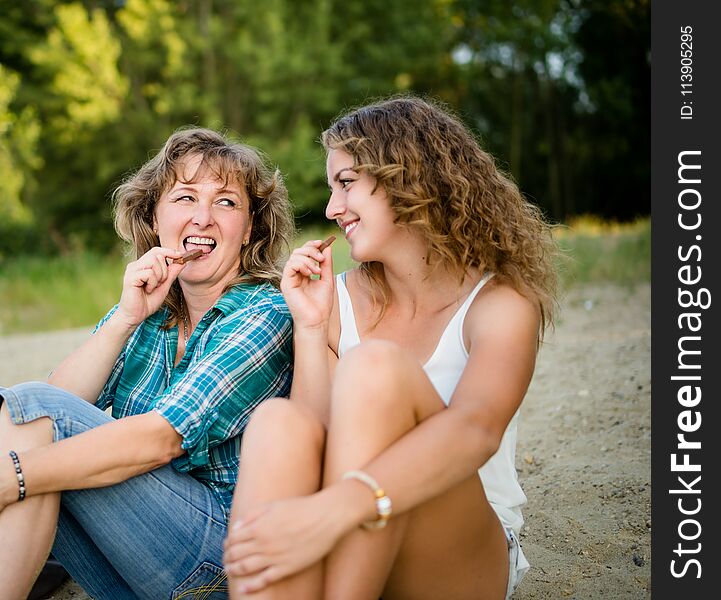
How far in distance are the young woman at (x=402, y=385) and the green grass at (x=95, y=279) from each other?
576 centimetres

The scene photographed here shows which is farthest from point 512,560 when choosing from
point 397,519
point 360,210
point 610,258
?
point 610,258

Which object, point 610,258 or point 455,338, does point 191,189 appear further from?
point 610,258

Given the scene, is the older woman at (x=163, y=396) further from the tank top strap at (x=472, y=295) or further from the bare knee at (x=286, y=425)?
the tank top strap at (x=472, y=295)

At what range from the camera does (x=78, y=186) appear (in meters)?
17.2

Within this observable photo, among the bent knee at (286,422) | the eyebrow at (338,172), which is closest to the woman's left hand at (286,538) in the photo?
the bent knee at (286,422)

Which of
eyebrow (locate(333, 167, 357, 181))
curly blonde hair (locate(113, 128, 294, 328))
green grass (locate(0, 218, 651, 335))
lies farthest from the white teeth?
green grass (locate(0, 218, 651, 335))

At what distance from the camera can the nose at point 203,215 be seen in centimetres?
263

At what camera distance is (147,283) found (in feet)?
8.59

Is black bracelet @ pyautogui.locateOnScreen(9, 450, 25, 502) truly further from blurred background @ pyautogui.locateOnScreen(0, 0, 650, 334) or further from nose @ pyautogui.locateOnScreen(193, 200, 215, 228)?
blurred background @ pyautogui.locateOnScreen(0, 0, 650, 334)

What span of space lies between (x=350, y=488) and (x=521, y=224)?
3.55 feet

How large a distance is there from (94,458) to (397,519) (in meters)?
0.78
